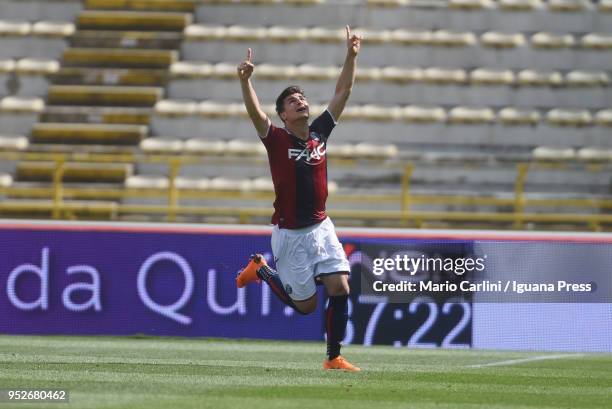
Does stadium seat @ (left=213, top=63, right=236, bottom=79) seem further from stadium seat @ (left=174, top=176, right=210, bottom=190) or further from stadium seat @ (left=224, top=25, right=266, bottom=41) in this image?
stadium seat @ (left=174, top=176, right=210, bottom=190)

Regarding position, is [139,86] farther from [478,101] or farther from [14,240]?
[14,240]

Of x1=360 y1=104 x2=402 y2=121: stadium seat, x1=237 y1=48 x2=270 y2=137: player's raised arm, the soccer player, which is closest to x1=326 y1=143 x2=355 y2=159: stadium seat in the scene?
x1=360 y1=104 x2=402 y2=121: stadium seat

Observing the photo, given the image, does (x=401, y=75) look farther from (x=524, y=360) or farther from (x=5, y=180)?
(x=524, y=360)

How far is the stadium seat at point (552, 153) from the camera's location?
19.4 metres

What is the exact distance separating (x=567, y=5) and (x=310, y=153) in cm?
1253

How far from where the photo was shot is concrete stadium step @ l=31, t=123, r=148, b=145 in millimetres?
19578

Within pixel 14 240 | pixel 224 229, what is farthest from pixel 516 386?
pixel 14 240

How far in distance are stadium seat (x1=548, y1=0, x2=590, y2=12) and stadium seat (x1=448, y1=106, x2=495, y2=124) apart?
2465 millimetres

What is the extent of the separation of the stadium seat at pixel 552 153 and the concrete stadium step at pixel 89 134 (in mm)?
5817

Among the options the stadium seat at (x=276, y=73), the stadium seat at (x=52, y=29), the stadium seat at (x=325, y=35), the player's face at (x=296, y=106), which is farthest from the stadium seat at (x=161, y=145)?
the player's face at (x=296, y=106)

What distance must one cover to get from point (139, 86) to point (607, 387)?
12703 mm

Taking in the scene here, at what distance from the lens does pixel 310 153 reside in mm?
9648

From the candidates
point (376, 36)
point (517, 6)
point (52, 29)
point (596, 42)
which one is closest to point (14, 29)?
point (52, 29)

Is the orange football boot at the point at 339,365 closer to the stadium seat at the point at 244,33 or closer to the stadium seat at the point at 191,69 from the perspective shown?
the stadium seat at the point at 191,69
